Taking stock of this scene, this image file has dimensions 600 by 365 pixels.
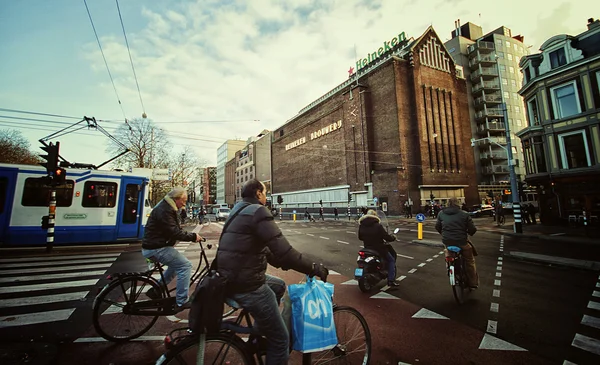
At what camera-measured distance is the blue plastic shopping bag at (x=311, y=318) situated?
7.49 feet

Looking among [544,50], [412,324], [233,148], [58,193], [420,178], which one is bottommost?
[412,324]

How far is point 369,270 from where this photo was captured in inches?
220

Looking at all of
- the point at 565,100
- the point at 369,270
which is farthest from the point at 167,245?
the point at 565,100

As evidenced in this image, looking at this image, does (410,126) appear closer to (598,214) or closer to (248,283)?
(598,214)

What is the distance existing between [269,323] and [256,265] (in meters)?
0.49

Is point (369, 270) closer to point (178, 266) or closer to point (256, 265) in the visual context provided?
point (178, 266)

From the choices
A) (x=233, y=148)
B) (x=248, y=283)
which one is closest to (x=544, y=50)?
(x=248, y=283)

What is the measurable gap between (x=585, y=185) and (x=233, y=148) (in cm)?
10446

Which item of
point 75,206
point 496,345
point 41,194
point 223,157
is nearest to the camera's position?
point 496,345

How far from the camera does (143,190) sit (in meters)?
12.6

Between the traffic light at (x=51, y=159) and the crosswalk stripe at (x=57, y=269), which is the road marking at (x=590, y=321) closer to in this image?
the crosswalk stripe at (x=57, y=269)

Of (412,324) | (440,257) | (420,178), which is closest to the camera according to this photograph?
(412,324)

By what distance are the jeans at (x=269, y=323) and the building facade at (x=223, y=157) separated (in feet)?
338

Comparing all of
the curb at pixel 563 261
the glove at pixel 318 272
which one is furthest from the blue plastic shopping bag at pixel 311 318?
the curb at pixel 563 261
